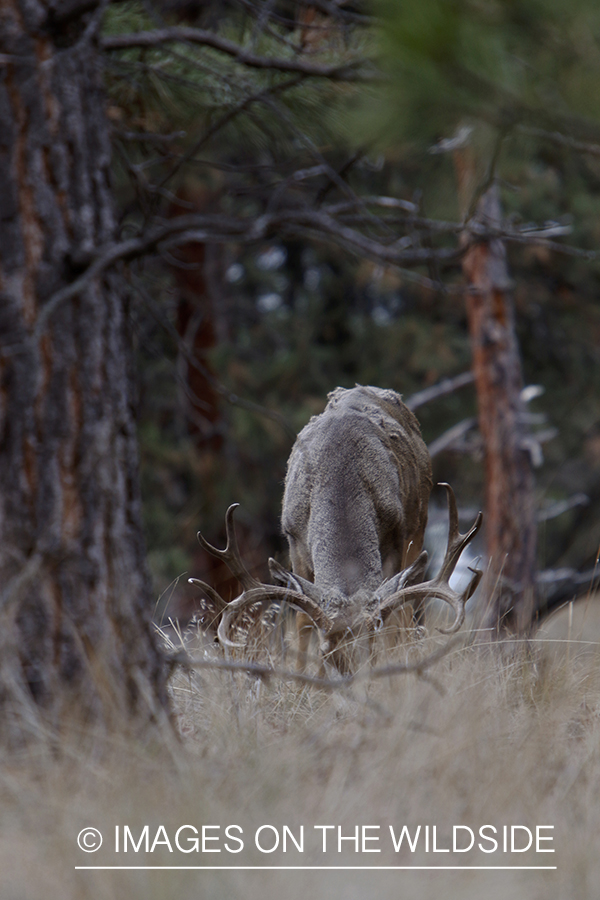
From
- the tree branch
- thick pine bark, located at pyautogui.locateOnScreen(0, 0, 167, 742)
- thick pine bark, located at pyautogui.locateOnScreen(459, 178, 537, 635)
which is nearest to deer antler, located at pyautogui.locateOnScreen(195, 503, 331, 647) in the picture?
thick pine bark, located at pyautogui.locateOnScreen(0, 0, 167, 742)

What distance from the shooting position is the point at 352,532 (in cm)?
548

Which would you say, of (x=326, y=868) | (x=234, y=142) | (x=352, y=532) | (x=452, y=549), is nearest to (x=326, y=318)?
(x=234, y=142)

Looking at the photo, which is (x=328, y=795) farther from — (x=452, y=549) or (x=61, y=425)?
(x=452, y=549)

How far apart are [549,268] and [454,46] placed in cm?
1414

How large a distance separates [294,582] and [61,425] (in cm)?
231

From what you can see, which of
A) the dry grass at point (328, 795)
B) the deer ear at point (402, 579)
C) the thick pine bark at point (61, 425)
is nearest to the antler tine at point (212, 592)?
the deer ear at point (402, 579)

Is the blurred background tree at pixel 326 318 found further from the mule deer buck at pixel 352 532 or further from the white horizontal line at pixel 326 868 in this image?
the white horizontal line at pixel 326 868

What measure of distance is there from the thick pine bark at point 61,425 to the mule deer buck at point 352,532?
1424 mm

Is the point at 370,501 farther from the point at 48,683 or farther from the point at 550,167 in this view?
the point at 550,167

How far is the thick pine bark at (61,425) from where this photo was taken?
283 centimetres

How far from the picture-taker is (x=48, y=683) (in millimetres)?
2822

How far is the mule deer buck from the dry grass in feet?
3.60

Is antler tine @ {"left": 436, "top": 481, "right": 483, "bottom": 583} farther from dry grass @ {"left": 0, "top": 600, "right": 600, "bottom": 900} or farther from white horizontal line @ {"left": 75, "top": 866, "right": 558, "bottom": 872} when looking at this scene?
white horizontal line @ {"left": 75, "top": 866, "right": 558, "bottom": 872}

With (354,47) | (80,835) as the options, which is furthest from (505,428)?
(80,835)
